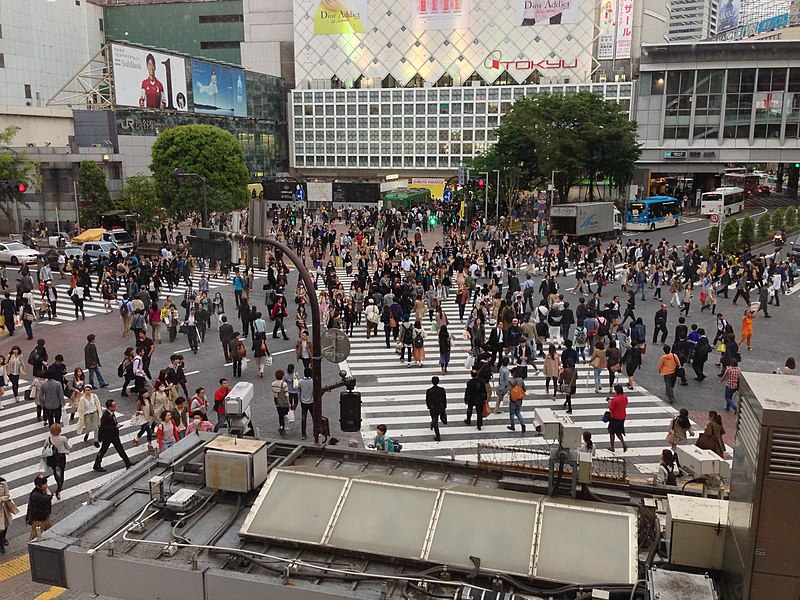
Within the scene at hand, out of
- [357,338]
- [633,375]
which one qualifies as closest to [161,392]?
[357,338]

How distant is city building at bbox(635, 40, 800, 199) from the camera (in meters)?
60.9

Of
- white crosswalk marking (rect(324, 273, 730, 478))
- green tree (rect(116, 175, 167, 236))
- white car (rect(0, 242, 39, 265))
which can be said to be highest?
green tree (rect(116, 175, 167, 236))

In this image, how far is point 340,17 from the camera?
87.9 meters

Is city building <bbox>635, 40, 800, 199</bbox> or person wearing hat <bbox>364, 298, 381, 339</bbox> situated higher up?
city building <bbox>635, 40, 800, 199</bbox>

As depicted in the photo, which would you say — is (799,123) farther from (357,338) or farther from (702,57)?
(357,338)

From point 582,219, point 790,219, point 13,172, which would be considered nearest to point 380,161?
point 582,219

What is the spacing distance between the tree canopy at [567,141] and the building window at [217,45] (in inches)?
2315

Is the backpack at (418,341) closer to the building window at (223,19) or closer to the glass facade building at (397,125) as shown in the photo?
the glass facade building at (397,125)

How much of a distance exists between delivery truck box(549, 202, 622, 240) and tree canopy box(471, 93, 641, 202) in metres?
6.18

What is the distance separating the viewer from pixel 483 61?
280ft

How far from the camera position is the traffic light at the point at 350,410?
36.7 feet

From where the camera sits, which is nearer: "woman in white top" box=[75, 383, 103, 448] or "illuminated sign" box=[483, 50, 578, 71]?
"woman in white top" box=[75, 383, 103, 448]

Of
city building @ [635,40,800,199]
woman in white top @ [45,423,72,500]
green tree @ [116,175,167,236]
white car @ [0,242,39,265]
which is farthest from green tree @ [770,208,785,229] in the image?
woman in white top @ [45,423,72,500]

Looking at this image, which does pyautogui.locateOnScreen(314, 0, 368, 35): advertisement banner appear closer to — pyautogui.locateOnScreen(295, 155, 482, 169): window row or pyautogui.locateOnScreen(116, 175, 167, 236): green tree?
pyautogui.locateOnScreen(295, 155, 482, 169): window row
